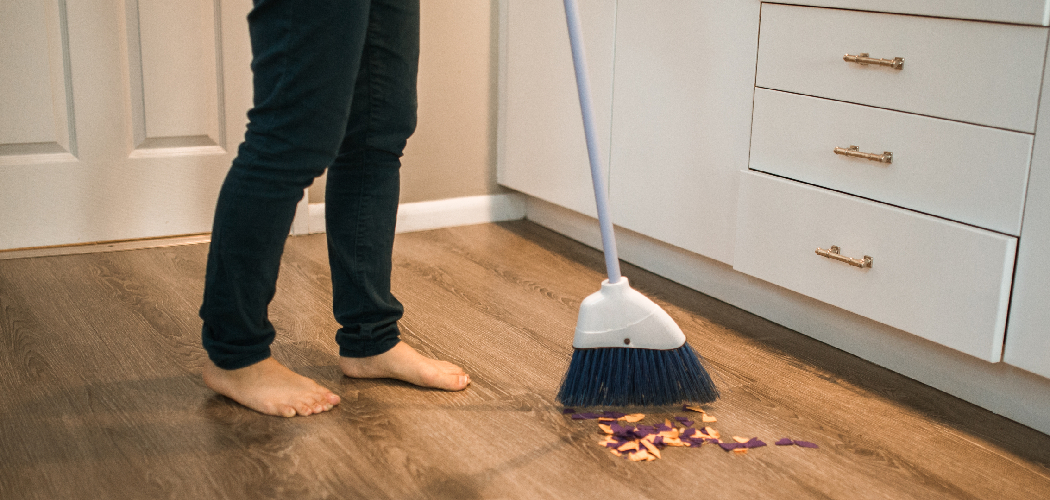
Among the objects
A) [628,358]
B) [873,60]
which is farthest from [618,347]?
[873,60]

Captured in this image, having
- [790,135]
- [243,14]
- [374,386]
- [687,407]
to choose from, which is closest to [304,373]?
[374,386]

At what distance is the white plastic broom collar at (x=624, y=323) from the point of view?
1238 mm

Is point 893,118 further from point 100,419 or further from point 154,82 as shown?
point 154,82

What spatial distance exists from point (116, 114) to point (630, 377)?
4.34 feet

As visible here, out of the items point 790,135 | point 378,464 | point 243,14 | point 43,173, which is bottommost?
point 378,464

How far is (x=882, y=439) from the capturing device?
1.24 metres

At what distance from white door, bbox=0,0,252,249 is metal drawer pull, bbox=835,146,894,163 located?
4.23ft

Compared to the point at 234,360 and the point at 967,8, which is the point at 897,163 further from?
the point at 234,360

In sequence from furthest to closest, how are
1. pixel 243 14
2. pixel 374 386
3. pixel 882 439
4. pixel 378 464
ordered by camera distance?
pixel 243 14
pixel 374 386
pixel 882 439
pixel 378 464

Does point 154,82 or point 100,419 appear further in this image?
point 154,82

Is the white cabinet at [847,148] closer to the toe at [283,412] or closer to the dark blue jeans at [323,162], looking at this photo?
the dark blue jeans at [323,162]

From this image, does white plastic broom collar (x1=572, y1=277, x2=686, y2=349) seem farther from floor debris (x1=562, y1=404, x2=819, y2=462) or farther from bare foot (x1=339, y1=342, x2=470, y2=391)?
bare foot (x1=339, y1=342, x2=470, y2=391)

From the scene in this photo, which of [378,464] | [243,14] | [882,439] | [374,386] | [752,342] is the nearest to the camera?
[378,464]

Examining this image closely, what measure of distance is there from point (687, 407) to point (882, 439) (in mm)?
254
